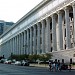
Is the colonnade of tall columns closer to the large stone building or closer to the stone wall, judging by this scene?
the large stone building

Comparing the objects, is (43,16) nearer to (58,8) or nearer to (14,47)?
(58,8)

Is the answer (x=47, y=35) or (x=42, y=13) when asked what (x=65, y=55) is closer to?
(x=47, y=35)

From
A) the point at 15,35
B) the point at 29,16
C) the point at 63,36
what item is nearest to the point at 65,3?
the point at 63,36

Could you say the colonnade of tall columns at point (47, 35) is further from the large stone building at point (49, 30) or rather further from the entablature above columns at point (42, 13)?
the entablature above columns at point (42, 13)

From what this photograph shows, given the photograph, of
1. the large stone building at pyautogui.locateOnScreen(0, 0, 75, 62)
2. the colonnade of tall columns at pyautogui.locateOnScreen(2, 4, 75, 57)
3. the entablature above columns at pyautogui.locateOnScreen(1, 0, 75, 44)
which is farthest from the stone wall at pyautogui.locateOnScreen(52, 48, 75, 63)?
the entablature above columns at pyautogui.locateOnScreen(1, 0, 75, 44)

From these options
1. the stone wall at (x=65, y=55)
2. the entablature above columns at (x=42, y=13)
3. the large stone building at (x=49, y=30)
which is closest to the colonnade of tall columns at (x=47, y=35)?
the large stone building at (x=49, y=30)

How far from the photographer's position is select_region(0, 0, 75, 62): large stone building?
219 feet

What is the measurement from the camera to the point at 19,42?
125625mm

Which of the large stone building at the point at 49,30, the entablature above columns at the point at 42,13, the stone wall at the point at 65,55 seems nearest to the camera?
the stone wall at the point at 65,55

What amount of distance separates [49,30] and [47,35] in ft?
7.57

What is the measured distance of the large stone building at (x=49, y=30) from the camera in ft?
219

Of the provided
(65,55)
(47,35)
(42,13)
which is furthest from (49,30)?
(65,55)

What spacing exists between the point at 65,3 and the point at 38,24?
86.0 ft

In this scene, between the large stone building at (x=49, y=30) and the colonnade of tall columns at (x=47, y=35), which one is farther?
the colonnade of tall columns at (x=47, y=35)
